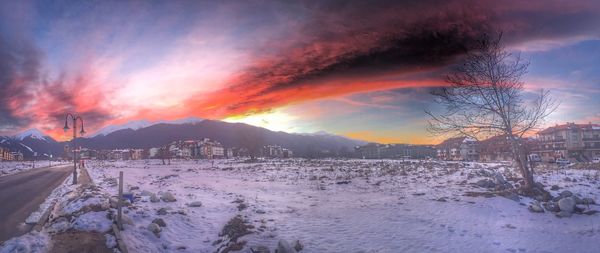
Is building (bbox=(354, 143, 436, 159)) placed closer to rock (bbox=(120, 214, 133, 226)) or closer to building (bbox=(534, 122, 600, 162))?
building (bbox=(534, 122, 600, 162))

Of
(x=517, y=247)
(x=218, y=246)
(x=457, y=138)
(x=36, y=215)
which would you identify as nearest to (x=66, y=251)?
(x=218, y=246)

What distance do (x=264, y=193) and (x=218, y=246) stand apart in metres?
10.2

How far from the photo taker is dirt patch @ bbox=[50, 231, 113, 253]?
9.93m

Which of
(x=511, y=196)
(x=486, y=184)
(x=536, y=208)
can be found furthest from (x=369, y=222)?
(x=486, y=184)

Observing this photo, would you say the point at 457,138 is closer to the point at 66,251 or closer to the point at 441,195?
the point at 441,195

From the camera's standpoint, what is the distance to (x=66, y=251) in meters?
9.76

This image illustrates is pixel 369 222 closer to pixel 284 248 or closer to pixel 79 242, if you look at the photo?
pixel 284 248

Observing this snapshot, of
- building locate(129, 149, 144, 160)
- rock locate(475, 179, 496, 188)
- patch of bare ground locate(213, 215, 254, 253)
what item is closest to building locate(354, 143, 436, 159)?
rock locate(475, 179, 496, 188)

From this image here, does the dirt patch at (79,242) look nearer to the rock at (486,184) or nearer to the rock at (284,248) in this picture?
the rock at (284,248)

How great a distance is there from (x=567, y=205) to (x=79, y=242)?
17.0 metres

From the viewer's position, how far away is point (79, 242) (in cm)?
1048

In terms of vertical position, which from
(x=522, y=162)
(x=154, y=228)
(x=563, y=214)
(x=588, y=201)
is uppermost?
(x=522, y=162)

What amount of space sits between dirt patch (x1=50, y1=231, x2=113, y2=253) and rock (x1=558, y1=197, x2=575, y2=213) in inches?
626

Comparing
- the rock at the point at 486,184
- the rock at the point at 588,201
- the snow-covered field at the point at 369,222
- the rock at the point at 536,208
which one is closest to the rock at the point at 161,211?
the snow-covered field at the point at 369,222
